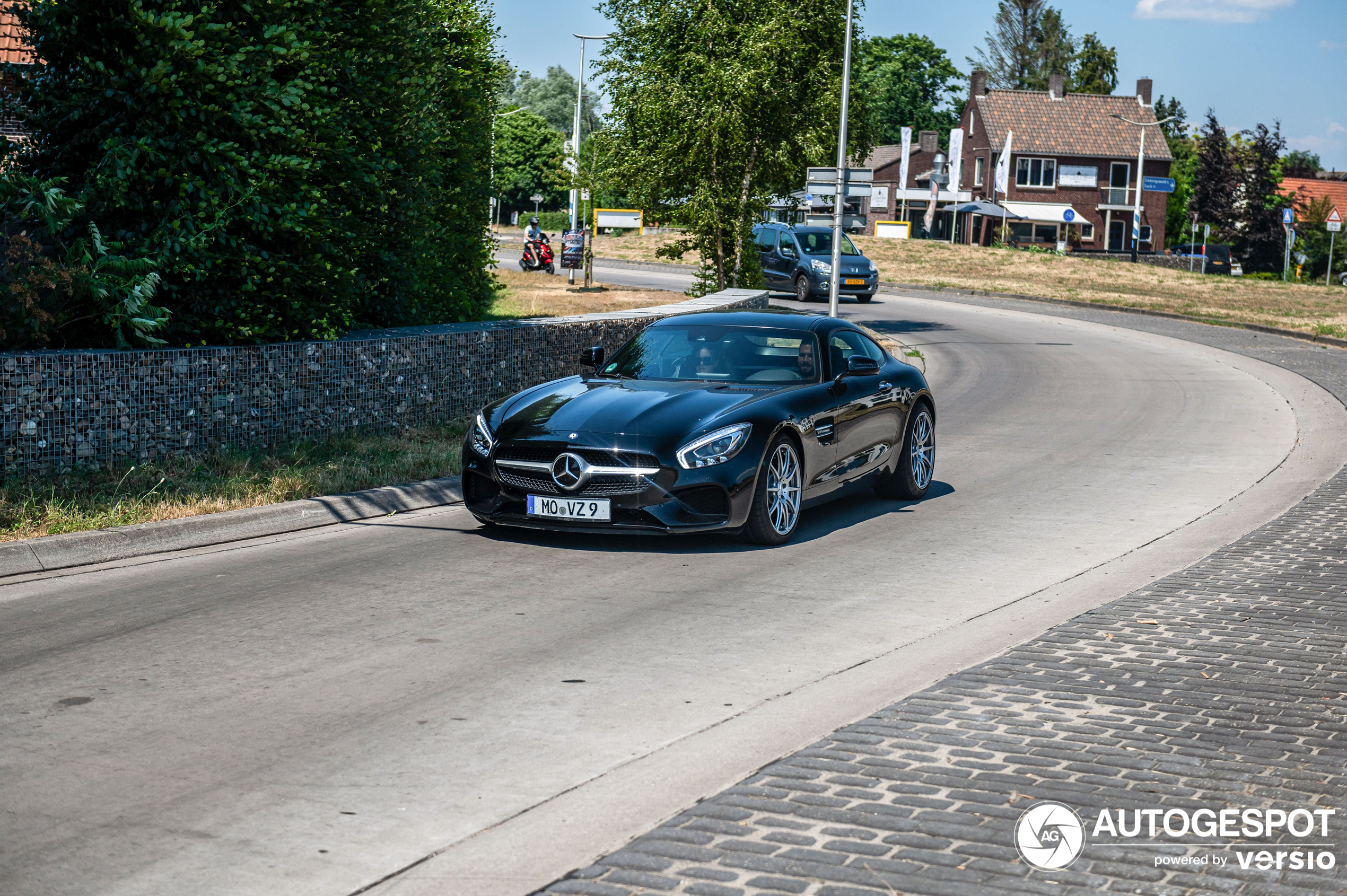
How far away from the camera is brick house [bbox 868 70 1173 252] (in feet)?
285

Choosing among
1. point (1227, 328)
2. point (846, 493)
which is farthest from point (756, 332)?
point (1227, 328)

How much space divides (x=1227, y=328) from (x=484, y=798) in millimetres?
32900

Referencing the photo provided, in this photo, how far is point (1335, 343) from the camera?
101 ft

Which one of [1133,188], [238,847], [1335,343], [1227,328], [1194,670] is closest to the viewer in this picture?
[238,847]

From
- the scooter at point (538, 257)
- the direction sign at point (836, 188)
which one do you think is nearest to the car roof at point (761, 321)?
the direction sign at point (836, 188)

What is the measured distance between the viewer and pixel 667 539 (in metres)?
9.45

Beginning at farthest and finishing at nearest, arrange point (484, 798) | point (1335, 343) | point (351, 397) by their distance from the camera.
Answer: point (1335, 343)
point (351, 397)
point (484, 798)

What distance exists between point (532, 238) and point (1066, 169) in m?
55.7

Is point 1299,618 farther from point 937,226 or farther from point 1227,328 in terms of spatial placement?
point 937,226

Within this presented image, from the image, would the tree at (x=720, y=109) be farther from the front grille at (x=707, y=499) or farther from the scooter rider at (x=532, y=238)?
the front grille at (x=707, y=499)

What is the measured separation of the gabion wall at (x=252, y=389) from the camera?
31.4 ft

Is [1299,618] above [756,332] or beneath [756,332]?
beneath

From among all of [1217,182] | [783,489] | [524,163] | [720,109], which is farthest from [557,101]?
[783,489]

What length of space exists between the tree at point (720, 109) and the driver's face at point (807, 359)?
14.9m
